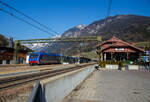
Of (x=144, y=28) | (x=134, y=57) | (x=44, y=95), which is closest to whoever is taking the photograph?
(x=44, y=95)

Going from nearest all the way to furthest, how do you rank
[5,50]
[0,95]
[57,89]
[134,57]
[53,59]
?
1. [57,89]
2. [0,95]
3. [53,59]
4. [5,50]
5. [134,57]

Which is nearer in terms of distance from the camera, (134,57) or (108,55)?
(134,57)

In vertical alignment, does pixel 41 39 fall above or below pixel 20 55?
above

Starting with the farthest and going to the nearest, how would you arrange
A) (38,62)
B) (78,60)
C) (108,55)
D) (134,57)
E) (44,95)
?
(78,60) → (108,55) → (134,57) → (38,62) → (44,95)

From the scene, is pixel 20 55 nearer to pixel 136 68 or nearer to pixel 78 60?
pixel 78 60

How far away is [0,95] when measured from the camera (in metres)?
6.34

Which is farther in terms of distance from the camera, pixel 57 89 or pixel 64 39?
pixel 64 39

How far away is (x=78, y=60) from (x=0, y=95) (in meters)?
54.5

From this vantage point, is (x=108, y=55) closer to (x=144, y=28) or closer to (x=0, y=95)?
(x=0, y=95)

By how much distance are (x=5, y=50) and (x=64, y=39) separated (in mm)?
17812

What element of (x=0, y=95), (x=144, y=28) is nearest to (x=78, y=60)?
(x=0, y=95)

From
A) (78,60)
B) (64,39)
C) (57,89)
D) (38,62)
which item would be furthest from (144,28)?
(57,89)

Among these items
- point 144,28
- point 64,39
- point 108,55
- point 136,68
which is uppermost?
point 144,28

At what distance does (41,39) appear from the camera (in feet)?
137
